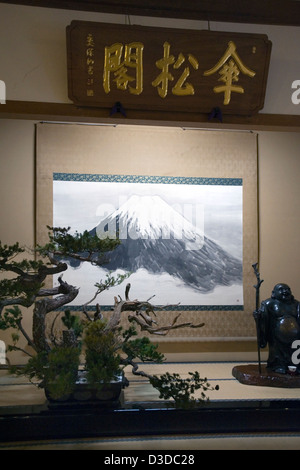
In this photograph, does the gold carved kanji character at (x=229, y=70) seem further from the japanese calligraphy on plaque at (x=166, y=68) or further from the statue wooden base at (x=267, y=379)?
the statue wooden base at (x=267, y=379)

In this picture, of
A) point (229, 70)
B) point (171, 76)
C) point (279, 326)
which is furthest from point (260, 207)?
point (171, 76)

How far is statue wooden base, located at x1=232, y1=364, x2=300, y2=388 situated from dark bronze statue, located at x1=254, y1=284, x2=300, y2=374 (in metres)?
0.11

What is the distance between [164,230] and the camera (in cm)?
431

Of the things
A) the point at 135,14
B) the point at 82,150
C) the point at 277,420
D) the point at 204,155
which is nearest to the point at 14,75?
the point at 135,14

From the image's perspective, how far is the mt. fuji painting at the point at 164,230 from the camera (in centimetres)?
421

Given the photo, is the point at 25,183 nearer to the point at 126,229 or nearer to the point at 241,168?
the point at 126,229

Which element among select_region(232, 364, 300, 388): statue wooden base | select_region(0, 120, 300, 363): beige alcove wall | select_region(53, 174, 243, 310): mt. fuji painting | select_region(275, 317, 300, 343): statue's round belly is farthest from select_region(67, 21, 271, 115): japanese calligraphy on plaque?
select_region(232, 364, 300, 388): statue wooden base

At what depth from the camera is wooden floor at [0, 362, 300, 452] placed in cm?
257

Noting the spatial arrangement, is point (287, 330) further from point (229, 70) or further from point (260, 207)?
point (229, 70)

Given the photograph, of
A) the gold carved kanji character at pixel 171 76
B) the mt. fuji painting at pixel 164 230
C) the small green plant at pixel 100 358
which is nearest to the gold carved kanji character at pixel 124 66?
the gold carved kanji character at pixel 171 76

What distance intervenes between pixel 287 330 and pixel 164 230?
50.5 inches

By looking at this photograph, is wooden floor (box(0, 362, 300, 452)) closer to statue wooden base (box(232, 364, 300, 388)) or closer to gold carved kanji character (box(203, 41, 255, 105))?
statue wooden base (box(232, 364, 300, 388))

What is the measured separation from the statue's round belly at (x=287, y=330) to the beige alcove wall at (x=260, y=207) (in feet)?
2.50

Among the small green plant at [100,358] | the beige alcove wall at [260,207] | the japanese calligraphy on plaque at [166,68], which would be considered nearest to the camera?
the small green plant at [100,358]
